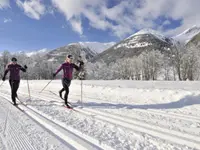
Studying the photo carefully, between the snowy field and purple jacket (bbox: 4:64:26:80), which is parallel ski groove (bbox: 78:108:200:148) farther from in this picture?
purple jacket (bbox: 4:64:26:80)

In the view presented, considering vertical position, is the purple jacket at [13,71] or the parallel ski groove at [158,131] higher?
the purple jacket at [13,71]

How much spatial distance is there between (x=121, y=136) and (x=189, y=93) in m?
6.86

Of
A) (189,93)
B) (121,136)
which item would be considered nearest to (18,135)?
(121,136)

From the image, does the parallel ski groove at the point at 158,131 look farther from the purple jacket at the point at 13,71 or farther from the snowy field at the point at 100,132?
the purple jacket at the point at 13,71

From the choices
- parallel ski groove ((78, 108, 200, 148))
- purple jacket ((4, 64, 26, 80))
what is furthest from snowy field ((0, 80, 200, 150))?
purple jacket ((4, 64, 26, 80))

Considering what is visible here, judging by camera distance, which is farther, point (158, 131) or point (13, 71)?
point (13, 71)

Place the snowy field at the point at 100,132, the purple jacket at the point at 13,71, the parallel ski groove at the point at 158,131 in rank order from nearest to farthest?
the snowy field at the point at 100,132 → the parallel ski groove at the point at 158,131 → the purple jacket at the point at 13,71

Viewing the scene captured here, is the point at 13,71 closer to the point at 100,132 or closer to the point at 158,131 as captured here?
the point at 100,132

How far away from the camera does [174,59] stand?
57.5 meters

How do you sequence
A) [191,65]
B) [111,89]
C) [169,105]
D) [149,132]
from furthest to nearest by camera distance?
[191,65] → [111,89] → [169,105] → [149,132]

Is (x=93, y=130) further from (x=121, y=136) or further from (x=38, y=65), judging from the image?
(x=38, y=65)

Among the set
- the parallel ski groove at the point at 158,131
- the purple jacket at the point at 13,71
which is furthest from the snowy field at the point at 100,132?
the purple jacket at the point at 13,71

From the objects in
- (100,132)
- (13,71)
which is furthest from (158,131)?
(13,71)

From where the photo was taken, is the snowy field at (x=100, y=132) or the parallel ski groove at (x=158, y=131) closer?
the snowy field at (x=100, y=132)
